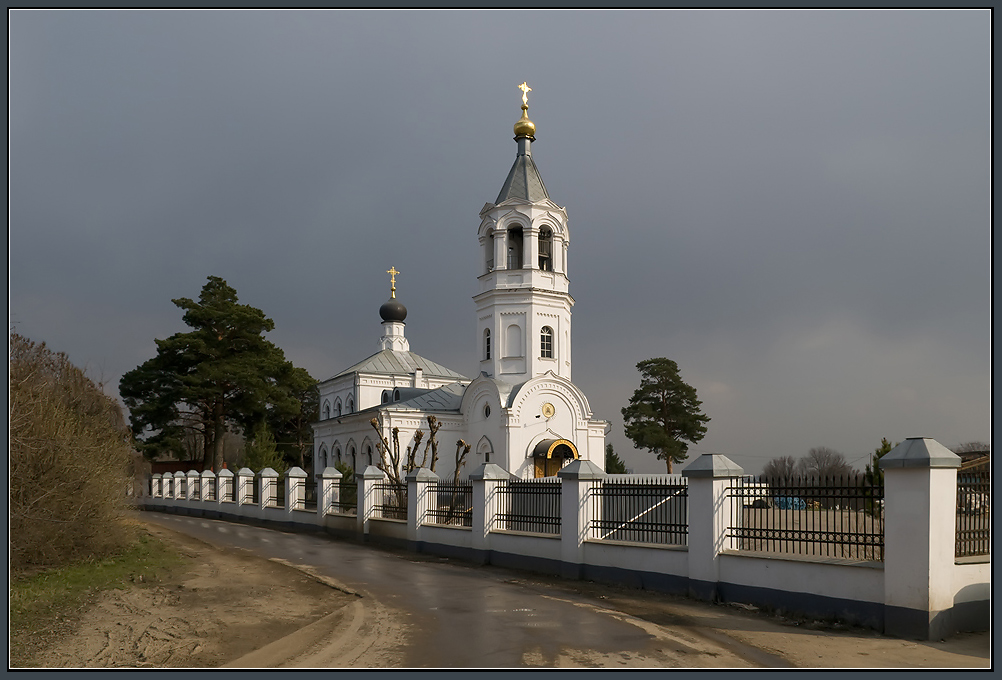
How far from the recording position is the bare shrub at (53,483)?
12.3m

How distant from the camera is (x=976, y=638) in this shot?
891cm

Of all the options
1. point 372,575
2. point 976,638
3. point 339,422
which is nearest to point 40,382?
point 372,575

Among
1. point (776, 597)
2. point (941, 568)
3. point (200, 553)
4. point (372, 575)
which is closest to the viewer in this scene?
point (941, 568)

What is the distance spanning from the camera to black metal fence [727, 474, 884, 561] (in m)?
9.93

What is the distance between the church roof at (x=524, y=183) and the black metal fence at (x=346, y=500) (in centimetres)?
1657

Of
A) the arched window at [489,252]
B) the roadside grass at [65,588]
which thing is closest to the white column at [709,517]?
the roadside grass at [65,588]

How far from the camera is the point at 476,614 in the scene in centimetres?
1022

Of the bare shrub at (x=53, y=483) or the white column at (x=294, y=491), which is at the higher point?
the bare shrub at (x=53, y=483)

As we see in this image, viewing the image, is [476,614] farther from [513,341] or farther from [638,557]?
[513,341]

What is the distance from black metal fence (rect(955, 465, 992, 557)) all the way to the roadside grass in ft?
30.4

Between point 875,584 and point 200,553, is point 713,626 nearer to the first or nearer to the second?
point 875,584

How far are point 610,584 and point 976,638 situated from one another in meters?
5.22

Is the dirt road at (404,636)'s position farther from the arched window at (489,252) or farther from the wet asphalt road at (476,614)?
the arched window at (489,252)

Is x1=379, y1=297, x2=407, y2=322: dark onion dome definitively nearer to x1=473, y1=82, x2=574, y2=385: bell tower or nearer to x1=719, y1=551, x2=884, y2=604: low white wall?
x1=473, y1=82, x2=574, y2=385: bell tower
